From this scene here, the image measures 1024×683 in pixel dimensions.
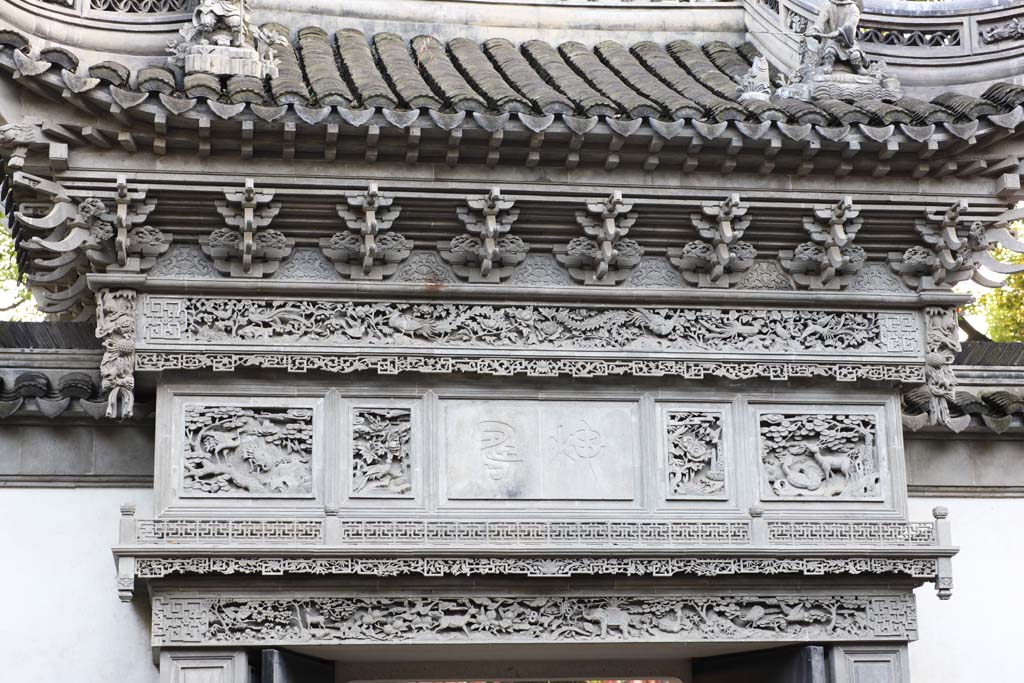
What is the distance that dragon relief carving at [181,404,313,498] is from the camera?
971 cm

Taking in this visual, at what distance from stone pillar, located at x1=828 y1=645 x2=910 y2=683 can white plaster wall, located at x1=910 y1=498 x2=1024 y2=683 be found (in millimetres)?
880

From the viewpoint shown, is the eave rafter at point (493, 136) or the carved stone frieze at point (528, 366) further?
the carved stone frieze at point (528, 366)

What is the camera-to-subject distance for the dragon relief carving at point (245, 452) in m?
9.71

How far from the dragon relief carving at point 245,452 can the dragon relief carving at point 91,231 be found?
3.48ft

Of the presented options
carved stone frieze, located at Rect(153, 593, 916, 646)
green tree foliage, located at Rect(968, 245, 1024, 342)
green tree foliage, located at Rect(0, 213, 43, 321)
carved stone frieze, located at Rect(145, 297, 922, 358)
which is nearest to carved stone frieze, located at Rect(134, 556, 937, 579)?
carved stone frieze, located at Rect(153, 593, 916, 646)

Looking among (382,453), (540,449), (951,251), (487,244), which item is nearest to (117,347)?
(382,453)

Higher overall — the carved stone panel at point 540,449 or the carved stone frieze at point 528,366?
the carved stone frieze at point 528,366

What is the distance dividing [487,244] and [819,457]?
271 centimetres

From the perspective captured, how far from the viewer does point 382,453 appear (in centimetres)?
993

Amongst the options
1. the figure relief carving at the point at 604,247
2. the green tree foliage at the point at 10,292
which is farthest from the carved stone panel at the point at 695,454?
the green tree foliage at the point at 10,292

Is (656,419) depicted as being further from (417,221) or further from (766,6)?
(766,6)

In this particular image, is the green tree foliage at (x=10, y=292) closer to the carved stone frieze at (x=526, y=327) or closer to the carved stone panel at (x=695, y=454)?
the carved stone frieze at (x=526, y=327)

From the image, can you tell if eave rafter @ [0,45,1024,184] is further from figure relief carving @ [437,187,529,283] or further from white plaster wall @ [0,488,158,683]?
white plaster wall @ [0,488,158,683]

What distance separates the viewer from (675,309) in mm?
10375
